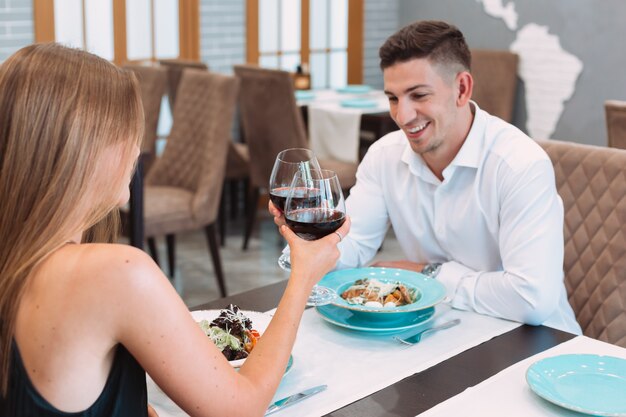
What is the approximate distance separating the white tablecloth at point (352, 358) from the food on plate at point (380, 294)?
0.07 metres

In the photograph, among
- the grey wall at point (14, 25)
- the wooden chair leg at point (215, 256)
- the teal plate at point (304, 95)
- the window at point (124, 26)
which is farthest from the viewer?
the teal plate at point (304, 95)

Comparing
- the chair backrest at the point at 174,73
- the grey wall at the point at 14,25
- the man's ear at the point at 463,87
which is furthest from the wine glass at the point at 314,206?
the grey wall at the point at 14,25

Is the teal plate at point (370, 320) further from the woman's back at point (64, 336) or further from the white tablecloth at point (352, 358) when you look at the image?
the woman's back at point (64, 336)

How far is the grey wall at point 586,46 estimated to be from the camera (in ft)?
16.0

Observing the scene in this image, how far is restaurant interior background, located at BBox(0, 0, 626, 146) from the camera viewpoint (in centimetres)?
480

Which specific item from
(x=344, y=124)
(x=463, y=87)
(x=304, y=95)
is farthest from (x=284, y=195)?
(x=304, y=95)

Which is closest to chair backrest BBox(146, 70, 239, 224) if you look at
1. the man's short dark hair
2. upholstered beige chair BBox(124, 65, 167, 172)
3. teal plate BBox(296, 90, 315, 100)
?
upholstered beige chair BBox(124, 65, 167, 172)

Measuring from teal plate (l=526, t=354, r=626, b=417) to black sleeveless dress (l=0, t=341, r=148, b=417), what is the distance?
59 cm

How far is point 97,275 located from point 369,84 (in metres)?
5.36

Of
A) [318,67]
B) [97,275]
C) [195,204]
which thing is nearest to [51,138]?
[97,275]

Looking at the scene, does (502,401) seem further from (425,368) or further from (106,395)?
(106,395)

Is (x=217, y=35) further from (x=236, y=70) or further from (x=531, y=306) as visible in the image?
(x=531, y=306)

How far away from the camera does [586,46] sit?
16.5 feet

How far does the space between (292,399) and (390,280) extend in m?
0.55
